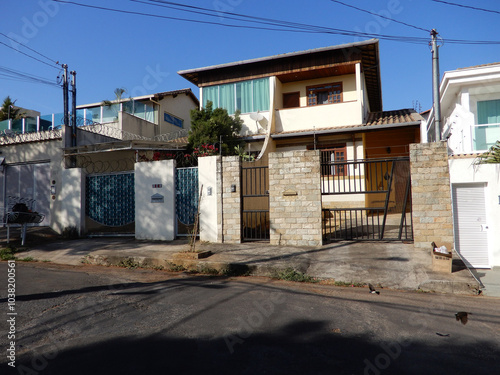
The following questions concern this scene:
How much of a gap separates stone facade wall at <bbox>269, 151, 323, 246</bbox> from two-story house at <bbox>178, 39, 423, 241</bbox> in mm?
4405

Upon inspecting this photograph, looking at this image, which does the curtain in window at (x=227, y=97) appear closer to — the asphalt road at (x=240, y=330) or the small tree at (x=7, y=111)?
the asphalt road at (x=240, y=330)

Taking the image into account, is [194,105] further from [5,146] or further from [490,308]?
[490,308]

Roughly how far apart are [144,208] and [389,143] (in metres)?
11.6

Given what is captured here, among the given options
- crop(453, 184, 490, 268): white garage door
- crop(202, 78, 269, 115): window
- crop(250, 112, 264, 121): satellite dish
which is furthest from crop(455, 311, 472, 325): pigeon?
crop(202, 78, 269, 115): window

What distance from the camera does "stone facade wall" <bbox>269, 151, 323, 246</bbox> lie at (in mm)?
8656

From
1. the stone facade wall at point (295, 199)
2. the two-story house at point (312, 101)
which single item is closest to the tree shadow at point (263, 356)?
the stone facade wall at point (295, 199)

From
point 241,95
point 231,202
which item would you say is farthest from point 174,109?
point 231,202

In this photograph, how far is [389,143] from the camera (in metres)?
15.7

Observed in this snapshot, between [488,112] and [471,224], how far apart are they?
4.62 metres

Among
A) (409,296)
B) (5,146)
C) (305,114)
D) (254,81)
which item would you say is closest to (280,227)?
(409,296)

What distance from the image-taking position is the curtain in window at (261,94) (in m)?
14.9

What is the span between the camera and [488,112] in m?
10.8

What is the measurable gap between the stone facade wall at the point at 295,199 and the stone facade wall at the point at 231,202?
0.97 meters

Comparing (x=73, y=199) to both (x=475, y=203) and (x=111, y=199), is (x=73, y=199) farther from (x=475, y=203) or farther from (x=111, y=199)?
(x=475, y=203)
